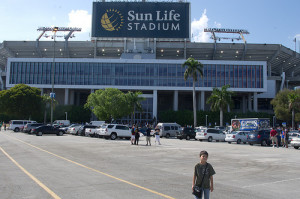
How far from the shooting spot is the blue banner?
86.8 meters

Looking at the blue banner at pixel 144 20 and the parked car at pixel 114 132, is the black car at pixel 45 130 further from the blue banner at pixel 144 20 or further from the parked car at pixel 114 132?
the blue banner at pixel 144 20

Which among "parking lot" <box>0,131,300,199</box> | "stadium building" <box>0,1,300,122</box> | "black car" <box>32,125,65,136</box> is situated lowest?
"parking lot" <box>0,131,300,199</box>

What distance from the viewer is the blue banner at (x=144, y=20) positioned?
86.8 m

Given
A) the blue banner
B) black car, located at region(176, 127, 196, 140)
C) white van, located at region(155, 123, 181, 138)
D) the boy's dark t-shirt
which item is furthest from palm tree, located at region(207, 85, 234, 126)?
the boy's dark t-shirt

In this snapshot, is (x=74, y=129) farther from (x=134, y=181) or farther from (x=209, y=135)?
(x=134, y=181)

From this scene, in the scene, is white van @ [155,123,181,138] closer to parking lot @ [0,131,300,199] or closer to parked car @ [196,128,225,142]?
parked car @ [196,128,225,142]

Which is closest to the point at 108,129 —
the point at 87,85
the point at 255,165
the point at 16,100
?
the point at 255,165

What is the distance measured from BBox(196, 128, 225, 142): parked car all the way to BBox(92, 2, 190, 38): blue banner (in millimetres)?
53648

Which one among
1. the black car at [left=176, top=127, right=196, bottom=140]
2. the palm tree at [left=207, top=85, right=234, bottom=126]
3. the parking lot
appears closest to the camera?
the parking lot

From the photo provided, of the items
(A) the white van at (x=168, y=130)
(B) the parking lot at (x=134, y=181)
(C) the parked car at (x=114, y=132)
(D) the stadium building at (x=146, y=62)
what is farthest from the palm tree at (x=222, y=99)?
(B) the parking lot at (x=134, y=181)

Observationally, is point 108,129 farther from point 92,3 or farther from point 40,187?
point 92,3

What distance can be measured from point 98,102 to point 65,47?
40436 millimetres

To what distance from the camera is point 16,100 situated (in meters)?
61.8

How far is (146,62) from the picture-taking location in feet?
269
